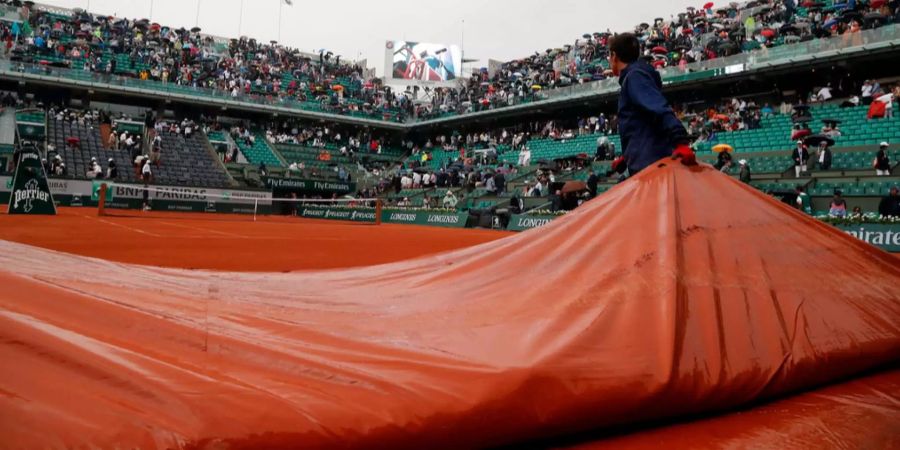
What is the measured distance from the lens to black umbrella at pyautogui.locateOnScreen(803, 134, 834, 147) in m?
13.1

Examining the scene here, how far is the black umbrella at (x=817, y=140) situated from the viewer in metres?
13.1

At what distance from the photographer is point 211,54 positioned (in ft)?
111

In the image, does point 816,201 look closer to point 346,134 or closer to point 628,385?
point 628,385

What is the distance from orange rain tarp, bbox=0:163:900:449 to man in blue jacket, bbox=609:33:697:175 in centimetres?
70

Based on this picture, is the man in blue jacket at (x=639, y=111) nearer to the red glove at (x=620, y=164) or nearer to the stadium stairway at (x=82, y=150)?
the red glove at (x=620, y=164)

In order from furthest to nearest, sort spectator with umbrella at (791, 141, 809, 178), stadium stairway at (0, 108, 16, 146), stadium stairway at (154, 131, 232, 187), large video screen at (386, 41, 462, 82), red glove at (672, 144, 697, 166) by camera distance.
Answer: large video screen at (386, 41, 462, 82) < stadium stairway at (154, 131, 232, 187) < stadium stairway at (0, 108, 16, 146) < spectator with umbrella at (791, 141, 809, 178) < red glove at (672, 144, 697, 166)

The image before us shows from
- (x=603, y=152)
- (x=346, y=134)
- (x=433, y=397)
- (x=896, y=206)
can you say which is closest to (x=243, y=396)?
(x=433, y=397)

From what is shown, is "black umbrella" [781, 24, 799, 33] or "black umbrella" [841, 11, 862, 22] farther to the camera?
"black umbrella" [781, 24, 799, 33]

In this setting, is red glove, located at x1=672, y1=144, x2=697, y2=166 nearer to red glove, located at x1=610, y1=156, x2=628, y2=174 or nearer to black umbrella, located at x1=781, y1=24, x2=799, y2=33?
red glove, located at x1=610, y1=156, x2=628, y2=174

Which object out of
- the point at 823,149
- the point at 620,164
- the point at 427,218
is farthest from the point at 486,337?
the point at 427,218

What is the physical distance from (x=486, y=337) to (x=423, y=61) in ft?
144

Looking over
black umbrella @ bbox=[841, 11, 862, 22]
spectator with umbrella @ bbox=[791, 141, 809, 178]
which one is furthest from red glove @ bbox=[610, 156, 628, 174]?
black umbrella @ bbox=[841, 11, 862, 22]

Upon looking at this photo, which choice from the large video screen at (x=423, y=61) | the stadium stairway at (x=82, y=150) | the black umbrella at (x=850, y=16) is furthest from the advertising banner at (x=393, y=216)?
the large video screen at (x=423, y=61)

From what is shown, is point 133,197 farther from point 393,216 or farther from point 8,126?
point 393,216
